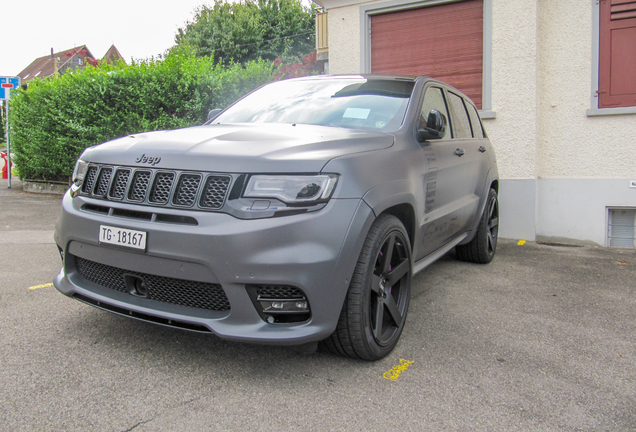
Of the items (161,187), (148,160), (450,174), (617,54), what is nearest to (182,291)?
(161,187)

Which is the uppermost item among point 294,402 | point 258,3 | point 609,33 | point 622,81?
point 258,3

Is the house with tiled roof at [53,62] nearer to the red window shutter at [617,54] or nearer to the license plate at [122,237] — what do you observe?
the red window shutter at [617,54]

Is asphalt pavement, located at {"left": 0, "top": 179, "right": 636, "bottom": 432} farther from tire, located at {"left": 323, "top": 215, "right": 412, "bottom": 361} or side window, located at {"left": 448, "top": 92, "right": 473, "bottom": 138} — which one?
side window, located at {"left": 448, "top": 92, "right": 473, "bottom": 138}

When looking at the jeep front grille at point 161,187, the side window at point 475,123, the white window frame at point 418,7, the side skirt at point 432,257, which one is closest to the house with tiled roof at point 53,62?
the white window frame at point 418,7

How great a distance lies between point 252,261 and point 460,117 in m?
3.16

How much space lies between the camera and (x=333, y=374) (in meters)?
2.68

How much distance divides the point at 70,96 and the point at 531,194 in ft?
28.2

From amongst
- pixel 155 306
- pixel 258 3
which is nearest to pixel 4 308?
pixel 155 306

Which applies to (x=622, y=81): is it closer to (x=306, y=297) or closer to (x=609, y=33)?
(x=609, y=33)

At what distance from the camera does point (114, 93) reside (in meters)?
9.82

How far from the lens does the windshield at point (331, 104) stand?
Result: 3.44 m

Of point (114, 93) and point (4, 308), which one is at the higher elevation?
point (114, 93)

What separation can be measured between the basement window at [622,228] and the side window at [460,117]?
299 cm

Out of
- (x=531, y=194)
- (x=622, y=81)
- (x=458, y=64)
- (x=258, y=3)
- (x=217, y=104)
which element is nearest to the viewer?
(x=622, y=81)
